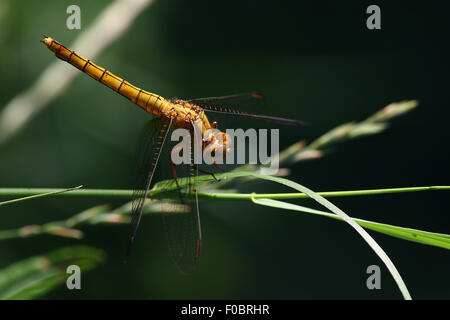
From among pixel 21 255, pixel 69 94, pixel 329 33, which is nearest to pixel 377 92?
pixel 329 33

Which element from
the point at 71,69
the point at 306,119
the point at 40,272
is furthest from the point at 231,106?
the point at 306,119

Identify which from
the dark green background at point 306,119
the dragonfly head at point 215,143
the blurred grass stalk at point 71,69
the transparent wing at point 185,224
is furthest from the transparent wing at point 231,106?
the dark green background at point 306,119

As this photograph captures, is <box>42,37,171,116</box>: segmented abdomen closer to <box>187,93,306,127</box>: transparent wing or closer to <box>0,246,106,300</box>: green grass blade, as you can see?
<box>187,93,306,127</box>: transparent wing

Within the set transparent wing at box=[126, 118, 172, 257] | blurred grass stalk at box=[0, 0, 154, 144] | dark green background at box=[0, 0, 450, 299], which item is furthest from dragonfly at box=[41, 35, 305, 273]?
dark green background at box=[0, 0, 450, 299]

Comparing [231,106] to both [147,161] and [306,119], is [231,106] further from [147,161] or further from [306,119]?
[306,119]

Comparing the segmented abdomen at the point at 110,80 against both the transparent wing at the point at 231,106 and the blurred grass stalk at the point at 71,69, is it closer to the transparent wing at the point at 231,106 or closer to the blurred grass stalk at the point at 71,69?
the transparent wing at the point at 231,106
